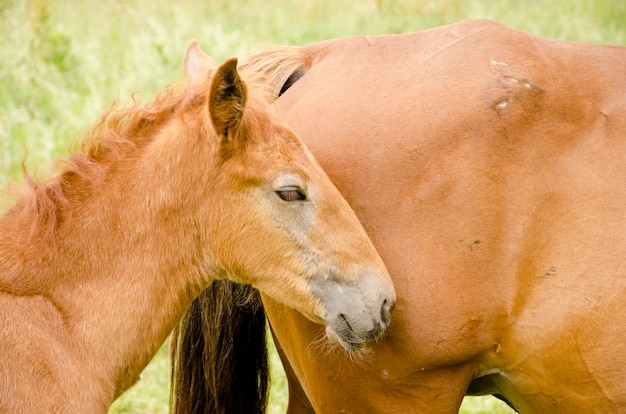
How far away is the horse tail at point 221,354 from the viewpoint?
12.0ft

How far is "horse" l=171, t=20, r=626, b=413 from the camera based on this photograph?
2.83m

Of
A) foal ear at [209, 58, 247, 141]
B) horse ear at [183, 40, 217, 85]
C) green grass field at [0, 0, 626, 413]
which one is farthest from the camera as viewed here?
green grass field at [0, 0, 626, 413]

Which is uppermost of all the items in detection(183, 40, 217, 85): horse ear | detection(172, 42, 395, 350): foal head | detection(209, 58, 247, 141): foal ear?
detection(209, 58, 247, 141): foal ear

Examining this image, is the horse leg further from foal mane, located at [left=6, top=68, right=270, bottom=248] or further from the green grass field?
the green grass field

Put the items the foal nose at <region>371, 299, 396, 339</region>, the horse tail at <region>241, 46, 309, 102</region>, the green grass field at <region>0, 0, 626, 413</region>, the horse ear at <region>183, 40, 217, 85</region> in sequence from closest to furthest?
the foal nose at <region>371, 299, 396, 339</region> < the horse ear at <region>183, 40, 217, 85</region> < the horse tail at <region>241, 46, 309, 102</region> < the green grass field at <region>0, 0, 626, 413</region>

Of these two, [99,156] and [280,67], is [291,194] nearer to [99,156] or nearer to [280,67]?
[99,156]

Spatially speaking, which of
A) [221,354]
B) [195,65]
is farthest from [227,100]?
[221,354]

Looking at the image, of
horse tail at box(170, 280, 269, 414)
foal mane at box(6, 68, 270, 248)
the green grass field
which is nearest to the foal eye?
foal mane at box(6, 68, 270, 248)

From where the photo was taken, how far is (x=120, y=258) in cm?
287

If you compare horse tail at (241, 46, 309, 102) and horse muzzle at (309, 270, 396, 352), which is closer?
horse muzzle at (309, 270, 396, 352)

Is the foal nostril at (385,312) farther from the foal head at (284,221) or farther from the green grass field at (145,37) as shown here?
the green grass field at (145,37)

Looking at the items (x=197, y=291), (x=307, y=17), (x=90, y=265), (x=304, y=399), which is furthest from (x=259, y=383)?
(x=307, y=17)

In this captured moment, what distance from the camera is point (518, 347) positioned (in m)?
2.91

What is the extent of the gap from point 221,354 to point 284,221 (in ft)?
3.60
